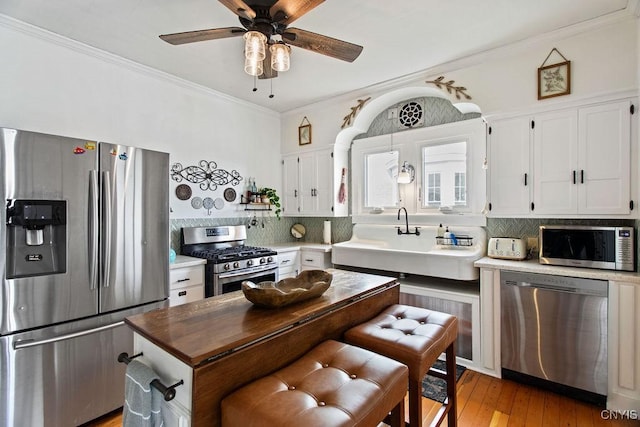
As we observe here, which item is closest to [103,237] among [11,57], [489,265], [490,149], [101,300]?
[101,300]

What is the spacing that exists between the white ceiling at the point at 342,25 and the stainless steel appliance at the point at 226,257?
174cm

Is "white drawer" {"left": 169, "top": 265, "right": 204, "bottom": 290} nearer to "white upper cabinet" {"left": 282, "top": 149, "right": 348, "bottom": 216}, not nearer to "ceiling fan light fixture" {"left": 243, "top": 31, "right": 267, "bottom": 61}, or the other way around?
"white upper cabinet" {"left": 282, "top": 149, "right": 348, "bottom": 216}

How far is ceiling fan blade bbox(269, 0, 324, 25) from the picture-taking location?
1.55 metres

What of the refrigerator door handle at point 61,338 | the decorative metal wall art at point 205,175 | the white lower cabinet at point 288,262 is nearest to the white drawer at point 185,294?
the refrigerator door handle at point 61,338

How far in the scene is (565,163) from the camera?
253 cm

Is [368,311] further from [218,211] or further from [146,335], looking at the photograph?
[218,211]

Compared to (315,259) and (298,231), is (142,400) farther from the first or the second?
(298,231)

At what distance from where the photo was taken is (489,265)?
263 cm

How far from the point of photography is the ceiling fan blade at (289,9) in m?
1.55

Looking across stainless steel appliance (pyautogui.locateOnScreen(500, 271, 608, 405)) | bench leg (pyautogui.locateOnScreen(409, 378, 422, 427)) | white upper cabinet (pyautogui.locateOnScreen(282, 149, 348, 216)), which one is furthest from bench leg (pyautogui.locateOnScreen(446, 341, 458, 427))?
white upper cabinet (pyautogui.locateOnScreen(282, 149, 348, 216))

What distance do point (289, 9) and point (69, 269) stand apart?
2077 millimetres

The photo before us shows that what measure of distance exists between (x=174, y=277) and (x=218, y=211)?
3.86ft

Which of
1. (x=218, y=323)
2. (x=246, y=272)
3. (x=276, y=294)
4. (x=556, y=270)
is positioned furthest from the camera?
(x=246, y=272)

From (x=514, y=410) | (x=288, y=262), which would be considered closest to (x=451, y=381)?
(x=514, y=410)
